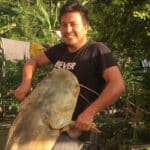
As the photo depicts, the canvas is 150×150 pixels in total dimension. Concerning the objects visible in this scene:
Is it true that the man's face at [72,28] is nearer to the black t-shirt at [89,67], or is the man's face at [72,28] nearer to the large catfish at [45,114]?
the black t-shirt at [89,67]

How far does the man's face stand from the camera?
285cm

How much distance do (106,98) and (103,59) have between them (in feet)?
0.87

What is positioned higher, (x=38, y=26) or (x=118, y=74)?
(x=118, y=74)

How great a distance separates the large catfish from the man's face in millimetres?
244

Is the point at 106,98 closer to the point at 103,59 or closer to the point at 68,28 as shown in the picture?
the point at 103,59

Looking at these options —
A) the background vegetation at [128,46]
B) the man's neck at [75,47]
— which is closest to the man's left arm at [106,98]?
the man's neck at [75,47]

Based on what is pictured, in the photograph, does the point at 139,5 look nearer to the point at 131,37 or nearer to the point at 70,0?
the point at 131,37

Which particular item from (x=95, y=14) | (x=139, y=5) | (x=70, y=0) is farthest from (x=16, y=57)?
(x=70, y=0)

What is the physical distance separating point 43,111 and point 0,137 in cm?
858

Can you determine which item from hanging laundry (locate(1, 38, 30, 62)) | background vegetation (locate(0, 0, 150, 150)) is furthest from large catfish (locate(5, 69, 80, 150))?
hanging laundry (locate(1, 38, 30, 62))

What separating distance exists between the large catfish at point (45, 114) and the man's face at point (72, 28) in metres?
0.24

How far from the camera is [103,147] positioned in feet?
27.7

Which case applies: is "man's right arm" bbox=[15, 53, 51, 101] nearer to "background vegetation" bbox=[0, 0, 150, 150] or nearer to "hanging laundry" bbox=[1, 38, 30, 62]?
"background vegetation" bbox=[0, 0, 150, 150]

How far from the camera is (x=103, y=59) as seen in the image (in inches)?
109
